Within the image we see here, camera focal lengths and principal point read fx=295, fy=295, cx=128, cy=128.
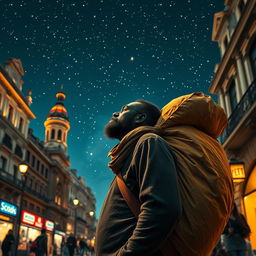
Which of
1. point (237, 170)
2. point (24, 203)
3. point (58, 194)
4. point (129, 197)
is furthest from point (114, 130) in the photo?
point (58, 194)

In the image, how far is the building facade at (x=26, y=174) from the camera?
25.9m

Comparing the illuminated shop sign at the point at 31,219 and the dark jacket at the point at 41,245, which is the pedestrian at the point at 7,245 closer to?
the dark jacket at the point at 41,245

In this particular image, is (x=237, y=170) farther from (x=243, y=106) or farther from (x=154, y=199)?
(x=154, y=199)

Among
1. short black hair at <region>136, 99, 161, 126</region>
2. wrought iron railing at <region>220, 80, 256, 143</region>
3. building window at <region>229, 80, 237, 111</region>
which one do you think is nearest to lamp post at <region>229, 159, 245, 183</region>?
wrought iron railing at <region>220, 80, 256, 143</region>

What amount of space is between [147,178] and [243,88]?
564 inches

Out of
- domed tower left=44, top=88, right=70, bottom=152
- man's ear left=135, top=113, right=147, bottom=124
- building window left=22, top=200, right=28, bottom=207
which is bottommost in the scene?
man's ear left=135, top=113, right=147, bottom=124

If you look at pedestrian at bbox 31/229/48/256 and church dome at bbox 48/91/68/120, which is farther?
church dome at bbox 48/91/68/120

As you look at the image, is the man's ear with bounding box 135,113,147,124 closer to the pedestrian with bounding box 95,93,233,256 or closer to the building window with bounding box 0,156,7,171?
the pedestrian with bounding box 95,93,233,256

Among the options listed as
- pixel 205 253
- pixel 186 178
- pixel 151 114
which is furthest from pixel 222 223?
pixel 151 114

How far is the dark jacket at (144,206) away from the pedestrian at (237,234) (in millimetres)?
5487

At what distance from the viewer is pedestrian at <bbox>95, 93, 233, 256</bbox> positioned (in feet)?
3.76

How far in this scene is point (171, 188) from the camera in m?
1.18

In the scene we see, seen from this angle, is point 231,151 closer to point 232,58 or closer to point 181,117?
point 232,58

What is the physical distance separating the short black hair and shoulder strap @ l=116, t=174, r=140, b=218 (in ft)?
1.43
